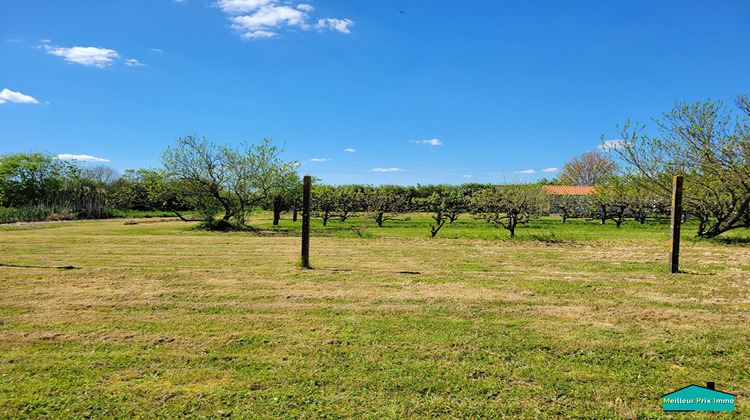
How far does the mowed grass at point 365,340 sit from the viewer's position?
312 cm

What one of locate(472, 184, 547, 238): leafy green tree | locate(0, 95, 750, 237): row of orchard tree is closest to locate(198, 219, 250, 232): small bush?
locate(0, 95, 750, 237): row of orchard tree

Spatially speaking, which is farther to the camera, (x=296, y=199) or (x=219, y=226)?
(x=296, y=199)

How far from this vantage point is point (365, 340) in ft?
14.2

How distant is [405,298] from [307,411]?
11.1 feet

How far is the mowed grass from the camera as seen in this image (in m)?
3.12

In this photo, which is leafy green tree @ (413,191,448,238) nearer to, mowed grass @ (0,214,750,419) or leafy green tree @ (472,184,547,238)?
leafy green tree @ (472,184,547,238)

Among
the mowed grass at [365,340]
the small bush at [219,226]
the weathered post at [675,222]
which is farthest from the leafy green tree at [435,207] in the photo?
the small bush at [219,226]

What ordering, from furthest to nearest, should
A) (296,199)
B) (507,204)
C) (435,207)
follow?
(296,199), (435,207), (507,204)

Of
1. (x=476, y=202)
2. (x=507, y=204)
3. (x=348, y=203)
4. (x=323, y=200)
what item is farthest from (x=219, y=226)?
(x=507, y=204)

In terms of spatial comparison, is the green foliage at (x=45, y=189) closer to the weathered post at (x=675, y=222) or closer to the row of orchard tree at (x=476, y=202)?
the row of orchard tree at (x=476, y=202)

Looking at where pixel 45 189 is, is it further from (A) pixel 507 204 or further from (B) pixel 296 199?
(A) pixel 507 204

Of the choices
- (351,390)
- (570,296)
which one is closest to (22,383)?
(351,390)

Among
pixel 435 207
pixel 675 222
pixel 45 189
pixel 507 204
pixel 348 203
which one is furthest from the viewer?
pixel 45 189

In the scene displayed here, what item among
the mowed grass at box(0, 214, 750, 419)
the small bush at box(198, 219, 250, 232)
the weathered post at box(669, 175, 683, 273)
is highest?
the weathered post at box(669, 175, 683, 273)
